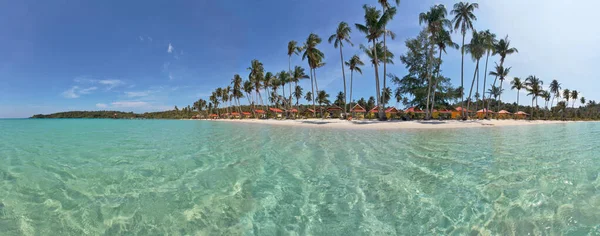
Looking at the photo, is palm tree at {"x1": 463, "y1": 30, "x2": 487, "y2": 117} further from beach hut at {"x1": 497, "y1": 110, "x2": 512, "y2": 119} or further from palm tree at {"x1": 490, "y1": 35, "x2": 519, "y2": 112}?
beach hut at {"x1": 497, "y1": 110, "x2": 512, "y2": 119}

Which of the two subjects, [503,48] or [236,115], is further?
[236,115]

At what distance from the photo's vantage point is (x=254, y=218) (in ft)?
12.1

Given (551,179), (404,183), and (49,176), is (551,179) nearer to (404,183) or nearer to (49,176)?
(404,183)

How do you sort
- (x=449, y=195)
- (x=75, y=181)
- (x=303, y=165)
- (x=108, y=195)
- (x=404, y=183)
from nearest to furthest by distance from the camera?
(x=449, y=195), (x=108, y=195), (x=404, y=183), (x=75, y=181), (x=303, y=165)

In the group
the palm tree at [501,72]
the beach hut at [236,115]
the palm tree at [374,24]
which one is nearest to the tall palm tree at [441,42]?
the palm tree at [374,24]

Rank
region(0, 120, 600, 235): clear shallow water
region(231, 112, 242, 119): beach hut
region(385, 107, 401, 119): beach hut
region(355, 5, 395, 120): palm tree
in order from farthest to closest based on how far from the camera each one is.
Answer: region(231, 112, 242, 119): beach hut < region(385, 107, 401, 119): beach hut < region(355, 5, 395, 120): palm tree < region(0, 120, 600, 235): clear shallow water

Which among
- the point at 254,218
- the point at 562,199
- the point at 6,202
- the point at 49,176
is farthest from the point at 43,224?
the point at 562,199

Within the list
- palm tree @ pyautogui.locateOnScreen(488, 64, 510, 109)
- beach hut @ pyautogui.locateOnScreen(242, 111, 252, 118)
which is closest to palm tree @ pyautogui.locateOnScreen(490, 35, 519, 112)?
palm tree @ pyautogui.locateOnScreen(488, 64, 510, 109)

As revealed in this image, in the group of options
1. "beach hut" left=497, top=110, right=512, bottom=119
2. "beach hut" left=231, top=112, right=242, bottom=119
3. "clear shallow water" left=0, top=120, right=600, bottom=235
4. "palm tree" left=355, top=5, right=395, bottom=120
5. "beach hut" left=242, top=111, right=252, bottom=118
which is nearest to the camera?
"clear shallow water" left=0, top=120, right=600, bottom=235

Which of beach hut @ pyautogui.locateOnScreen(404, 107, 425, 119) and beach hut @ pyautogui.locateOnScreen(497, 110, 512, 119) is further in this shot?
beach hut @ pyautogui.locateOnScreen(497, 110, 512, 119)

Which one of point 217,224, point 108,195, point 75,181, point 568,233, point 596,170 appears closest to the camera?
point 568,233

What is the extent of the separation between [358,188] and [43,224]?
5.09 metres

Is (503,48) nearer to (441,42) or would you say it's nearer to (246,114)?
(441,42)

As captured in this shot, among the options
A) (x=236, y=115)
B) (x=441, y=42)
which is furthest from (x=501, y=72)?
(x=236, y=115)
